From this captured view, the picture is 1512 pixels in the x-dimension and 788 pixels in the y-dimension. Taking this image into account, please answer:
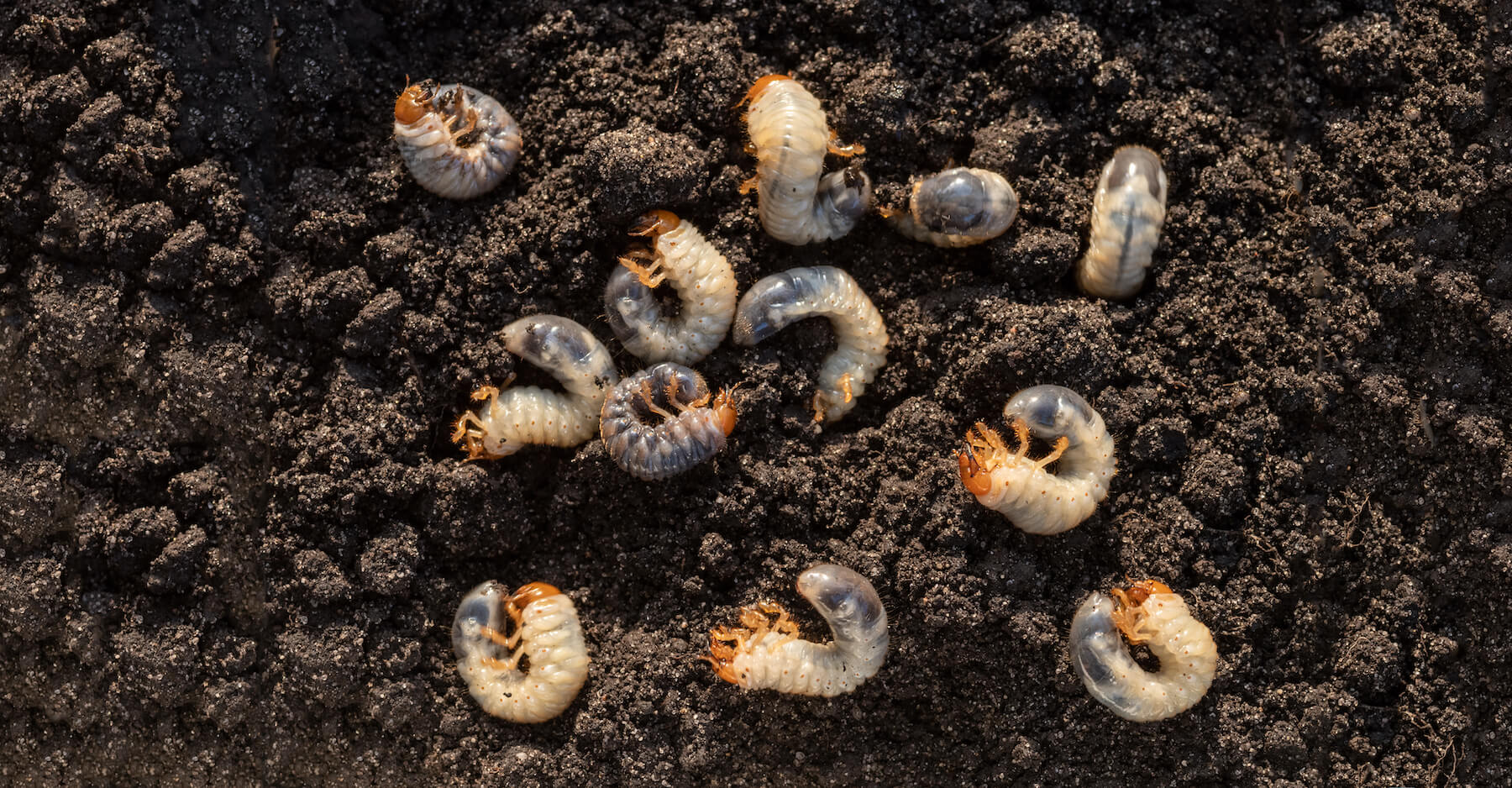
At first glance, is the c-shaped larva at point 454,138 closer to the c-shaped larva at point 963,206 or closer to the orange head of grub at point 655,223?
the orange head of grub at point 655,223

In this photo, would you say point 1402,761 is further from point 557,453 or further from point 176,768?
point 176,768

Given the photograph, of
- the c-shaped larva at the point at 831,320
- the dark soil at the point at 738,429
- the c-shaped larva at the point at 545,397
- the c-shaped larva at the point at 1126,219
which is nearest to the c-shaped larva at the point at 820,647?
the dark soil at the point at 738,429

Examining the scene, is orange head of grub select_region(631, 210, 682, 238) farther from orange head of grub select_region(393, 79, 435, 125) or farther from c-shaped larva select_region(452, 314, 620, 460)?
orange head of grub select_region(393, 79, 435, 125)

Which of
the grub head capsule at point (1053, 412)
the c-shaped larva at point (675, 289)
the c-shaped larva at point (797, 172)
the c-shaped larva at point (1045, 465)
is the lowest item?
the c-shaped larva at point (1045, 465)

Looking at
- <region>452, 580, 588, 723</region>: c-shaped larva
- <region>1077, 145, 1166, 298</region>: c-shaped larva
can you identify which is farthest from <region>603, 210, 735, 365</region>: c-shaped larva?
<region>1077, 145, 1166, 298</region>: c-shaped larva

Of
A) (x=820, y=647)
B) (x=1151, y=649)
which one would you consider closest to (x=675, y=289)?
(x=820, y=647)
